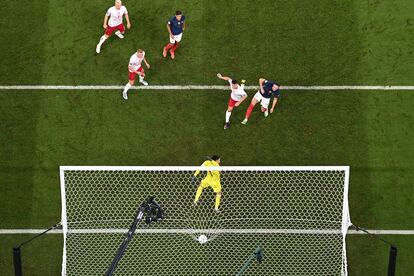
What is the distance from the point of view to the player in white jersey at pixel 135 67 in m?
15.4

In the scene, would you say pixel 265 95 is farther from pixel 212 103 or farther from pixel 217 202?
pixel 217 202

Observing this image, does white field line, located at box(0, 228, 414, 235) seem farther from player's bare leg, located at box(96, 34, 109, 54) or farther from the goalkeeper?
player's bare leg, located at box(96, 34, 109, 54)

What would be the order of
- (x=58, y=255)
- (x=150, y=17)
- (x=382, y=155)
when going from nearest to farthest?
1. (x=58, y=255)
2. (x=382, y=155)
3. (x=150, y=17)

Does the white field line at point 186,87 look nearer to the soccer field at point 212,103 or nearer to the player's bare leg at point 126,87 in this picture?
the soccer field at point 212,103

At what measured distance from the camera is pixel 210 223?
49.7ft

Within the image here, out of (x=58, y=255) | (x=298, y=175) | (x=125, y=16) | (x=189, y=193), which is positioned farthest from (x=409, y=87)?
(x=58, y=255)

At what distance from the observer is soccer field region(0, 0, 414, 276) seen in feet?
51.1

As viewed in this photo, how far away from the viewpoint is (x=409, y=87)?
1664cm

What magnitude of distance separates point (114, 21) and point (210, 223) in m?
5.43

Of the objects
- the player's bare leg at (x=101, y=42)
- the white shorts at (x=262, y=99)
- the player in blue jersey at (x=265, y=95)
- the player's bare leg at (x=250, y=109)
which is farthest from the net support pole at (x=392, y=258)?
the player's bare leg at (x=101, y=42)

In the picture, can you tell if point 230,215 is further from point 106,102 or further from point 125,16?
point 125,16

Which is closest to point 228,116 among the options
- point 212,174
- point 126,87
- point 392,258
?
point 212,174

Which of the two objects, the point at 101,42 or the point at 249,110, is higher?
the point at 101,42

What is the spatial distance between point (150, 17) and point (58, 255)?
6451 mm
